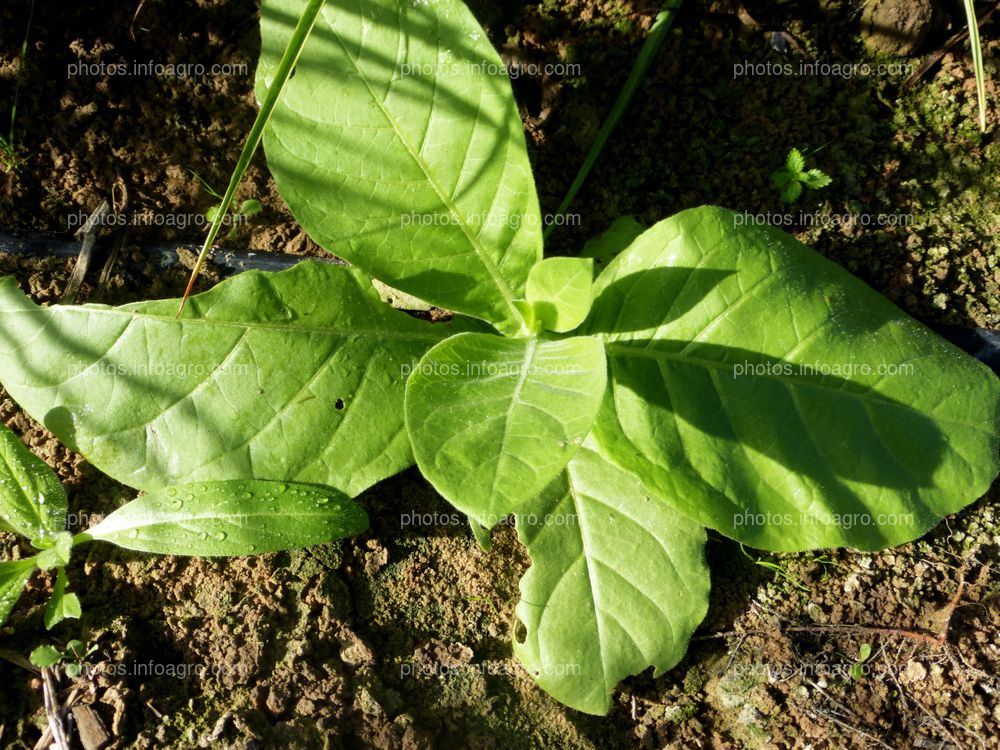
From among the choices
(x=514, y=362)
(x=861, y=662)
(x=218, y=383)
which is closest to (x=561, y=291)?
(x=514, y=362)

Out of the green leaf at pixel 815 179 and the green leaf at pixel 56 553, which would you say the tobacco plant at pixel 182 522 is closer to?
the green leaf at pixel 56 553

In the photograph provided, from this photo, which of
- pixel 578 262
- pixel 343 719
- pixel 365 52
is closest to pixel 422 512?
pixel 343 719

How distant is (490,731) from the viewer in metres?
2.07

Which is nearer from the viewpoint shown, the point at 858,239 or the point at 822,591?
the point at 822,591

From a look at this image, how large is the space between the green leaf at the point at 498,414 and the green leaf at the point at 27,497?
3.49 ft

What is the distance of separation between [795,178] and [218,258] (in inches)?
68.4

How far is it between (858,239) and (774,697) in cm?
135

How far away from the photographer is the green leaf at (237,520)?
79.3 inches

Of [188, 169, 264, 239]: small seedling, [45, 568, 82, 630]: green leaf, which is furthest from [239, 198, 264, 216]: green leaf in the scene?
[45, 568, 82, 630]: green leaf

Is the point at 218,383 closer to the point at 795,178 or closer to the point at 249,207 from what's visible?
the point at 249,207

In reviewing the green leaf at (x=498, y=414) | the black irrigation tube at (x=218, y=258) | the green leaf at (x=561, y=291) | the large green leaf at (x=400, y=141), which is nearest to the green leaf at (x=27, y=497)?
the black irrigation tube at (x=218, y=258)

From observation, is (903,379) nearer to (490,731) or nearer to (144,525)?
(490,731)

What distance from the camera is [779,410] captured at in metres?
1.98

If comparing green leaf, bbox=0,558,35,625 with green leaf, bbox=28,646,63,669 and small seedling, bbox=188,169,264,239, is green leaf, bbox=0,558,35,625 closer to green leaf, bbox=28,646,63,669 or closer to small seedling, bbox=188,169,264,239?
green leaf, bbox=28,646,63,669
